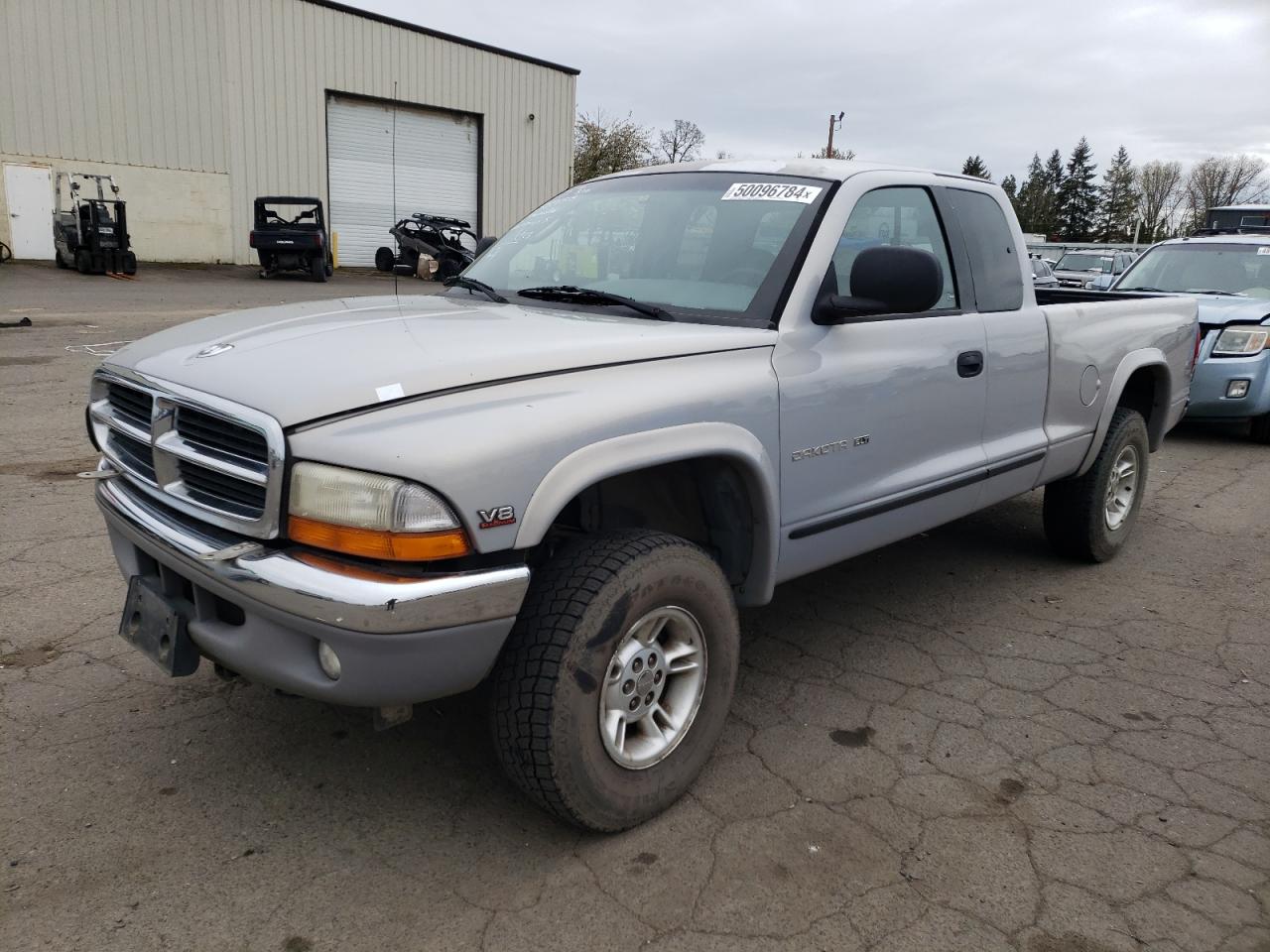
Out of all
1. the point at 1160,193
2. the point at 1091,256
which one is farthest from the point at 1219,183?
the point at 1091,256

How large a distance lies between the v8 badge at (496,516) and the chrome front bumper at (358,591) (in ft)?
0.36

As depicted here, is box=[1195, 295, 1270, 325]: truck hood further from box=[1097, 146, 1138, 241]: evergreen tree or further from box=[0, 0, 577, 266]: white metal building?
box=[1097, 146, 1138, 241]: evergreen tree

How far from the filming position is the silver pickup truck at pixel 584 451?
86.4 inches

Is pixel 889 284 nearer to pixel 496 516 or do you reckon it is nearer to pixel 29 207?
pixel 496 516

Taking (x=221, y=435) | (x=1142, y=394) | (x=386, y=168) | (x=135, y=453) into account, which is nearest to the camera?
(x=221, y=435)

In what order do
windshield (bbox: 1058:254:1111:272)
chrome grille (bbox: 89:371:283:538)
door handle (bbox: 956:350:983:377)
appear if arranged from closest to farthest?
chrome grille (bbox: 89:371:283:538)
door handle (bbox: 956:350:983:377)
windshield (bbox: 1058:254:1111:272)

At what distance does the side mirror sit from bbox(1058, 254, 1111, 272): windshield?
20736 millimetres

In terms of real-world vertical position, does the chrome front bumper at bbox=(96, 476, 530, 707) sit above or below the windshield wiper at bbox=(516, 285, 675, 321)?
below

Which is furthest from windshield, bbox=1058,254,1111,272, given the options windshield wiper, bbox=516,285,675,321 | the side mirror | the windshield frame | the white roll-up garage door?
windshield wiper, bbox=516,285,675,321

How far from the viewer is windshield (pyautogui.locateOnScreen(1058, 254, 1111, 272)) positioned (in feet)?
71.0

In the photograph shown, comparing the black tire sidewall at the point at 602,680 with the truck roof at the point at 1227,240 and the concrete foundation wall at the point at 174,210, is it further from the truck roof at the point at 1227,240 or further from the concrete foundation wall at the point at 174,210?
the concrete foundation wall at the point at 174,210

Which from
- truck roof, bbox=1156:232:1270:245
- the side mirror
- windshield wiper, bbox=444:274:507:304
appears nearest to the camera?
the side mirror

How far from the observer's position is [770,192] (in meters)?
3.40

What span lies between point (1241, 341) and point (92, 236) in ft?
70.0
